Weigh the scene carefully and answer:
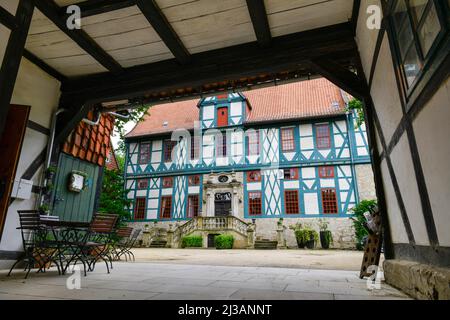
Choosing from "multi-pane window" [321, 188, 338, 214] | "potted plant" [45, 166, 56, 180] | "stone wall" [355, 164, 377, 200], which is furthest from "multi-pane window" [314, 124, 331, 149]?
"potted plant" [45, 166, 56, 180]

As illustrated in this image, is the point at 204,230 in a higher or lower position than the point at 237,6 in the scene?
lower

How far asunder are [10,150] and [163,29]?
2184 millimetres

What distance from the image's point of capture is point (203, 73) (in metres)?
4.00

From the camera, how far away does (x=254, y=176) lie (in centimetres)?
1481

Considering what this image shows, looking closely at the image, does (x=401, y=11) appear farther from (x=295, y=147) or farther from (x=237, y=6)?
(x=295, y=147)

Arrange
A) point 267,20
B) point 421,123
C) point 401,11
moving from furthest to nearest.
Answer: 1. point 267,20
2. point 401,11
3. point 421,123

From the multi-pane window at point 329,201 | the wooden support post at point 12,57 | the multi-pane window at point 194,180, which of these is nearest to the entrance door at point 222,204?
the multi-pane window at point 194,180

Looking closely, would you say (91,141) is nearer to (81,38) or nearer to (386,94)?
(81,38)

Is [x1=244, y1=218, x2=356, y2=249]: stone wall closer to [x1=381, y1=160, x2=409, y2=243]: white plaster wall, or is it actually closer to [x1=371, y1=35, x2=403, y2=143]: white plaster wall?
[x1=381, y1=160, x2=409, y2=243]: white plaster wall

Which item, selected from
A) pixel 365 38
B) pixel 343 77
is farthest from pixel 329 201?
pixel 365 38

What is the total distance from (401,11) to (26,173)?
5021 millimetres

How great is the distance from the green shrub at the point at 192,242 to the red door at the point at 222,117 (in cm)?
656

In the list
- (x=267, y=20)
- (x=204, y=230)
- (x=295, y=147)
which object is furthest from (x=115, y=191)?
(x=267, y=20)

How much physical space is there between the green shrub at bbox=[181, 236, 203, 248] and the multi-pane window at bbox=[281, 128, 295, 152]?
655 cm
